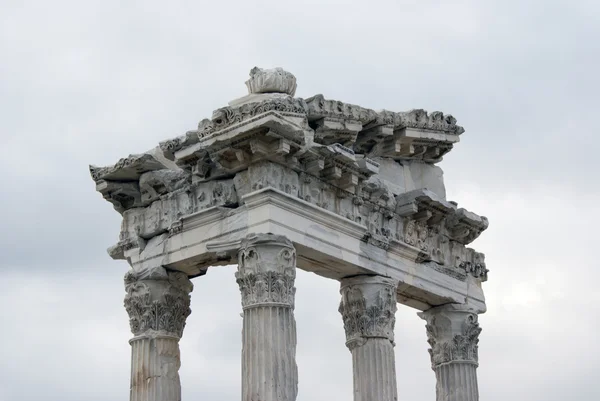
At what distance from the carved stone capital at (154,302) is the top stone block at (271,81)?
3.66 m

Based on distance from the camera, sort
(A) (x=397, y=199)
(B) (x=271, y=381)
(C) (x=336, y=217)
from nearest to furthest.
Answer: (B) (x=271, y=381), (C) (x=336, y=217), (A) (x=397, y=199)

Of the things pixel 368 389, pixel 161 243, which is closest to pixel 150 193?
pixel 161 243

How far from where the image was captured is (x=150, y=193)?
29.5 metres

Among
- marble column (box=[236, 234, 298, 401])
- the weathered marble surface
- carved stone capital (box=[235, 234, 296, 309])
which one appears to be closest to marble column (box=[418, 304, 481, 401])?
the weathered marble surface

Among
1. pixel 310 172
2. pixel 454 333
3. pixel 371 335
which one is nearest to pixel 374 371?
pixel 371 335

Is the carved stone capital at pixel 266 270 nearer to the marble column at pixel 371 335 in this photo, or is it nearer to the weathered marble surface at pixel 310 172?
the weathered marble surface at pixel 310 172

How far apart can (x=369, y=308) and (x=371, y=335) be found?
491 mm

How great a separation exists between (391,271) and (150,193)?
464 centimetres

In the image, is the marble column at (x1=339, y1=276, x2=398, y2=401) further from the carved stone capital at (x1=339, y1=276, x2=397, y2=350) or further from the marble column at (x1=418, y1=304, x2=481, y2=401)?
the marble column at (x1=418, y1=304, x2=481, y2=401)

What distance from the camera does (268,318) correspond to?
26.7 metres

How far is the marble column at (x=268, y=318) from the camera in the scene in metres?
26.3

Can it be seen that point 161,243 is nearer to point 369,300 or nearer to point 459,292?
point 369,300

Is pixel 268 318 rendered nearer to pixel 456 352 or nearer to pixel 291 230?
pixel 291 230

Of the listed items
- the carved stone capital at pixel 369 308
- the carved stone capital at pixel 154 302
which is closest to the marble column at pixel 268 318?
the carved stone capital at pixel 154 302
